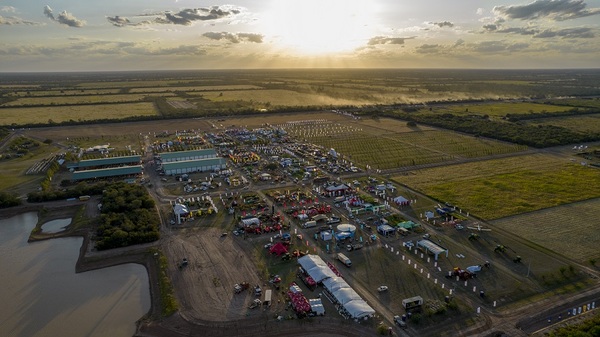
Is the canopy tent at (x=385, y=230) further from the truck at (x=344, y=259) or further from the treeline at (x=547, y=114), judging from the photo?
the treeline at (x=547, y=114)

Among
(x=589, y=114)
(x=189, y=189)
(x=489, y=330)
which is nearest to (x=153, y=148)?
(x=189, y=189)

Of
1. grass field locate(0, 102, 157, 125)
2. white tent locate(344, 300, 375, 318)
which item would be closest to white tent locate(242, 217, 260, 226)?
white tent locate(344, 300, 375, 318)

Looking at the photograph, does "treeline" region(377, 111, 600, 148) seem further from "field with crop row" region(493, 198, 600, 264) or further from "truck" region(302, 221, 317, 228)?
"truck" region(302, 221, 317, 228)

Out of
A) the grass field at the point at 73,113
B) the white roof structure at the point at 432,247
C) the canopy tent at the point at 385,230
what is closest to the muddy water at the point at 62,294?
the canopy tent at the point at 385,230

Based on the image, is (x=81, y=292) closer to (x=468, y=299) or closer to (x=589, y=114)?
(x=468, y=299)

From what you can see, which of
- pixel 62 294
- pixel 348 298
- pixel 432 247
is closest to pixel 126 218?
pixel 62 294

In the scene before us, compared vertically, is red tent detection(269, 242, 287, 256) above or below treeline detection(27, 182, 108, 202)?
below
